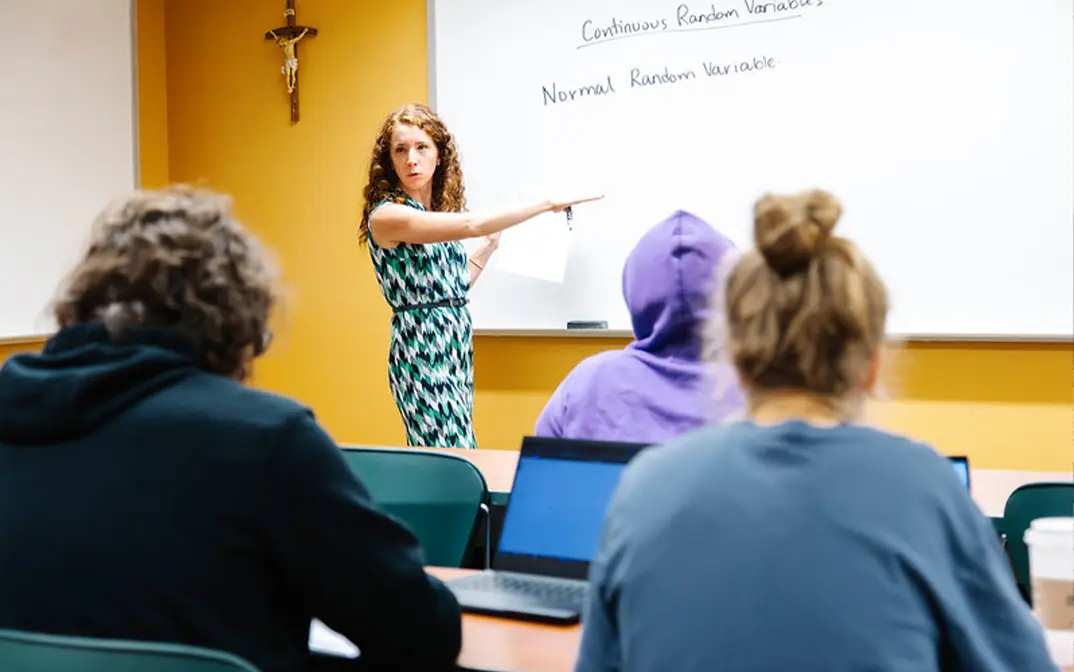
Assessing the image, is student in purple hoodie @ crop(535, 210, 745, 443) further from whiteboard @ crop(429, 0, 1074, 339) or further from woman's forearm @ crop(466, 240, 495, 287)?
woman's forearm @ crop(466, 240, 495, 287)

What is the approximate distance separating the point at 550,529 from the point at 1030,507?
84 centimetres

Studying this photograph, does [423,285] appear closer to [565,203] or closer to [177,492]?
[565,203]

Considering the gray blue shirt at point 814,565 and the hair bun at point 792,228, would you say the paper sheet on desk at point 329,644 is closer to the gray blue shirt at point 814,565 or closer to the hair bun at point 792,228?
the gray blue shirt at point 814,565

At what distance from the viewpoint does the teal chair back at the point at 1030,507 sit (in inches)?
72.4

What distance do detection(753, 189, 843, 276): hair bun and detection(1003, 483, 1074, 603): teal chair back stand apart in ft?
3.27

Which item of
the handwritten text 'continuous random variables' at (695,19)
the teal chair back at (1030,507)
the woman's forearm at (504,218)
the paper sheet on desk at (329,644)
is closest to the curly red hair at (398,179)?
the woman's forearm at (504,218)

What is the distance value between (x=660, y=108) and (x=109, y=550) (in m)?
2.58

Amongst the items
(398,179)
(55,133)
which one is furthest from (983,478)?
(55,133)

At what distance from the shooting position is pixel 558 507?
167 cm

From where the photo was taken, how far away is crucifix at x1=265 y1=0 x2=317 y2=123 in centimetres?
414

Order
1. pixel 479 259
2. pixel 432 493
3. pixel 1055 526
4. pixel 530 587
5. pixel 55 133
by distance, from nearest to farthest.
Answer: pixel 1055 526 → pixel 530 587 → pixel 432 493 → pixel 479 259 → pixel 55 133

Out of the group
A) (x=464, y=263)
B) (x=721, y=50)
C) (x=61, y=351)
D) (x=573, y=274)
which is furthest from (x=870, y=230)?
(x=61, y=351)

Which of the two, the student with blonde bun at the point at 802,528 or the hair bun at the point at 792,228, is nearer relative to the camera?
the student with blonde bun at the point at 802,528

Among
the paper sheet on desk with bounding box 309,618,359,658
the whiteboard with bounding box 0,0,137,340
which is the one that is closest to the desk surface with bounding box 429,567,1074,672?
the paper sheet on desk with bounding box 309,618,359,658
